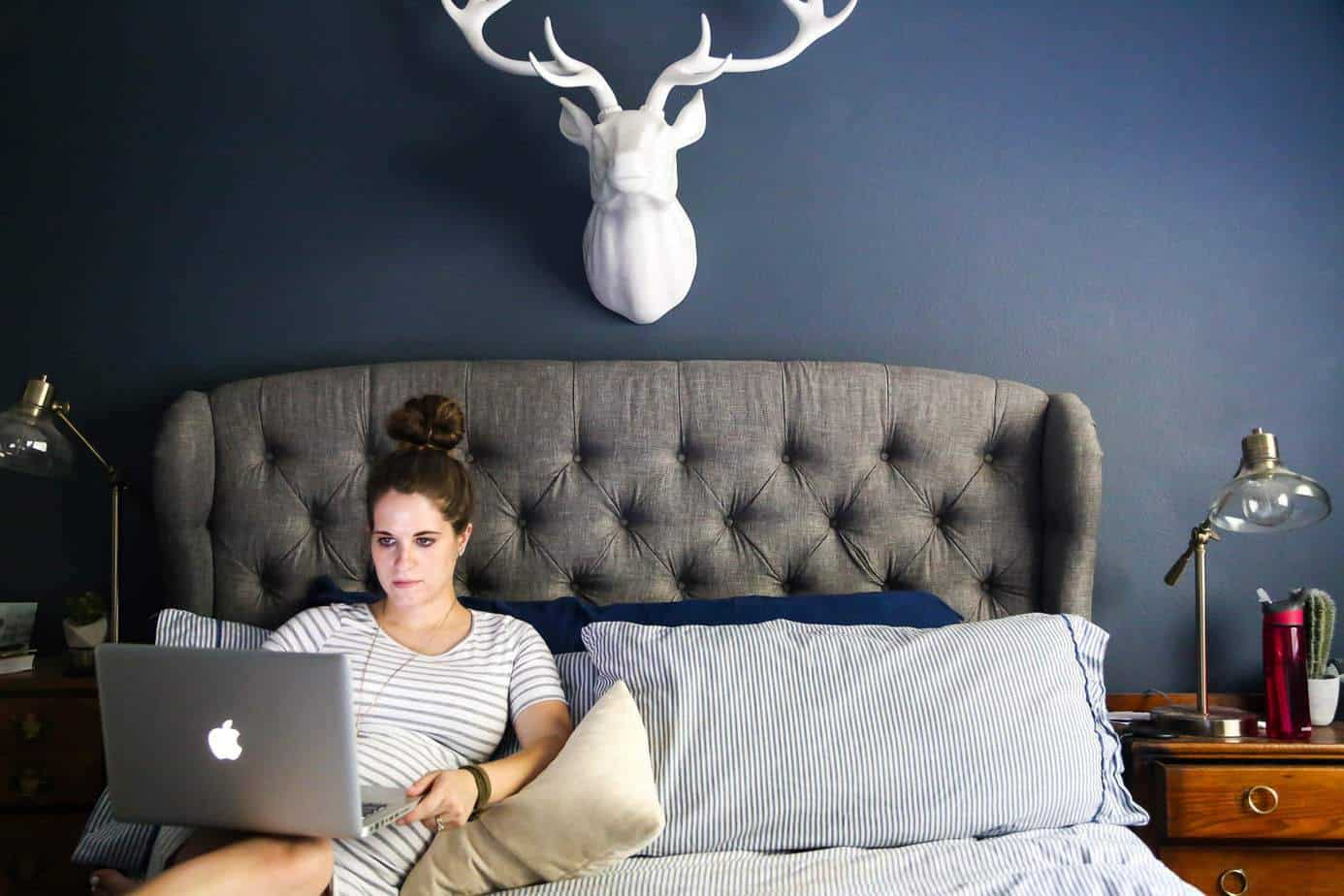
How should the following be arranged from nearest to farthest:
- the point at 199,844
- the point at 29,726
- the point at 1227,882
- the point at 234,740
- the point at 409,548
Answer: the point at 234,740 < the point at 199,844 < the point at 409,548 < the point at 1227,882 < the point at 29,726

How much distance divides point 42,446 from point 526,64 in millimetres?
1179

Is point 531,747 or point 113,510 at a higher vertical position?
point 113,510

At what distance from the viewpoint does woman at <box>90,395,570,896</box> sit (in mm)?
1582

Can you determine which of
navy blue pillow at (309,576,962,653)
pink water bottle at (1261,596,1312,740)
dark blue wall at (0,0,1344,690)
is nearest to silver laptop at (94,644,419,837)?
navy blue pillow at (309,576,962,653)

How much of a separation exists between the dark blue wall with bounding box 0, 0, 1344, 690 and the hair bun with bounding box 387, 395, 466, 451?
37 centimetres

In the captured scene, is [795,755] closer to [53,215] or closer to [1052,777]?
[1052,777]

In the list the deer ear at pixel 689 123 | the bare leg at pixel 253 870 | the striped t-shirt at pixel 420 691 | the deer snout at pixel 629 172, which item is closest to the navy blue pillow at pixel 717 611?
the striped t-shirt at pixel 420 691

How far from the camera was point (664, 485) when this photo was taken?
7.52ft

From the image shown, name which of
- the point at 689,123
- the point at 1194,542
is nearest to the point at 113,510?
the point at 689,123

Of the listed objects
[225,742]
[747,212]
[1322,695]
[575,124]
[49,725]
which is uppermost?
[575,124]

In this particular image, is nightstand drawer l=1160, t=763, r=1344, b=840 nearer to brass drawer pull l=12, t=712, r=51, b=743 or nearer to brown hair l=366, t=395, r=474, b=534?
brown hair l=366, t=395, r=474, b=534

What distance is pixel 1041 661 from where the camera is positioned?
1890 mm

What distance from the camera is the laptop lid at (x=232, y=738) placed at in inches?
53.9

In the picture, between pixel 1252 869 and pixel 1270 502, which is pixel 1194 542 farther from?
pixel 1252 869
